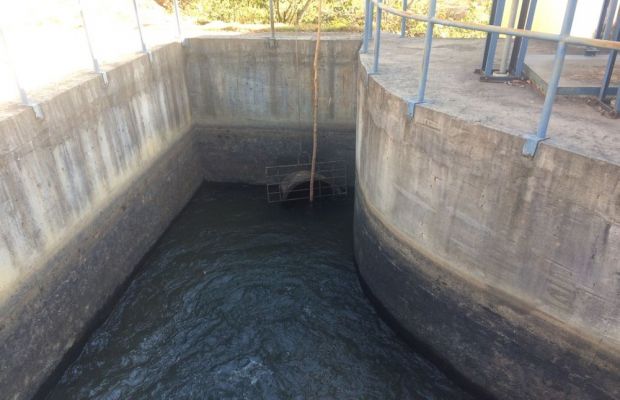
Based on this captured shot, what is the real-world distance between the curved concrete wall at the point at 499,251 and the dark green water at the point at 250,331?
88cm

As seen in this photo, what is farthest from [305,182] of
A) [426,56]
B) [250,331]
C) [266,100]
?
[426,56]

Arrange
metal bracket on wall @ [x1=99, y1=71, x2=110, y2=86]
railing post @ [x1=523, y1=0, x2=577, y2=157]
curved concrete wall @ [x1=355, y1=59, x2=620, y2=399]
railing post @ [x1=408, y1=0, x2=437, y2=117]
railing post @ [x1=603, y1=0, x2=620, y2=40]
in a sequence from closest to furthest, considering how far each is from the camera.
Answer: railing post @ [x1=523, y1=0, x2=577, y2=157] → curved concrete wall @ [x1=355, y1=59, x2=620, y2=399] → railing post @ [x1=408, y1=0, x2=437, y2=117] → railing post @ [x1=603, y1=0, x2=620, y2=40] → metal bracket on wall @ [x1=99, y1=71, x2=110, y2=86]

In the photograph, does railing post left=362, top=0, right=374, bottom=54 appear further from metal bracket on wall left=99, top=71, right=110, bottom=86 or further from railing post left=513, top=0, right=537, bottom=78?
metal bracket on wall left=99, top=71, right=110, bottom=86

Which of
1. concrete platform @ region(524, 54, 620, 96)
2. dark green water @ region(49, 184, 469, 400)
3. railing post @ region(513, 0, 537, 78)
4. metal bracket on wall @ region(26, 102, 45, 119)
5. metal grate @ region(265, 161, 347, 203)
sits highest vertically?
railing post @ region(513, 0, 537, 78)

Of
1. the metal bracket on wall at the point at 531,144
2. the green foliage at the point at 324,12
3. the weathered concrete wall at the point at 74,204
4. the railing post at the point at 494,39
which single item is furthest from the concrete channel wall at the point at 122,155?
the metal bracket on wall at the point at 531,144

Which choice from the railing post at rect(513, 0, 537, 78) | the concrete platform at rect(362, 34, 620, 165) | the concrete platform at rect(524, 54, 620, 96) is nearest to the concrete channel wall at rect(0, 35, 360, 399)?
the concrete platform at rect(362, 34, 620, 165)

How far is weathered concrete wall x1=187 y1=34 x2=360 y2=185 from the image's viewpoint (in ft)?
39.3

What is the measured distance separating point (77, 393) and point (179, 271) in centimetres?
316

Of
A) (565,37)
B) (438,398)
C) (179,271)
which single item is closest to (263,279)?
(179,271)

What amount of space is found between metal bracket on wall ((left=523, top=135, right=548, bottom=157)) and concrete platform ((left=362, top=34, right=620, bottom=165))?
0.36 ft

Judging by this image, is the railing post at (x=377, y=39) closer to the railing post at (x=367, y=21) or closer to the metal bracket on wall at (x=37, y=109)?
the railing post at (x=367, y=21)

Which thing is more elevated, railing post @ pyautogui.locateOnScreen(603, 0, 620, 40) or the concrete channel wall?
railing post @ pyautogui.locateOnScreen(603, 0, 620, 40)

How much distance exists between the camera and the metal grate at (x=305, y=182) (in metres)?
11.8

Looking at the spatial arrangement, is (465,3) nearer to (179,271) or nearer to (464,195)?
(464,195)
